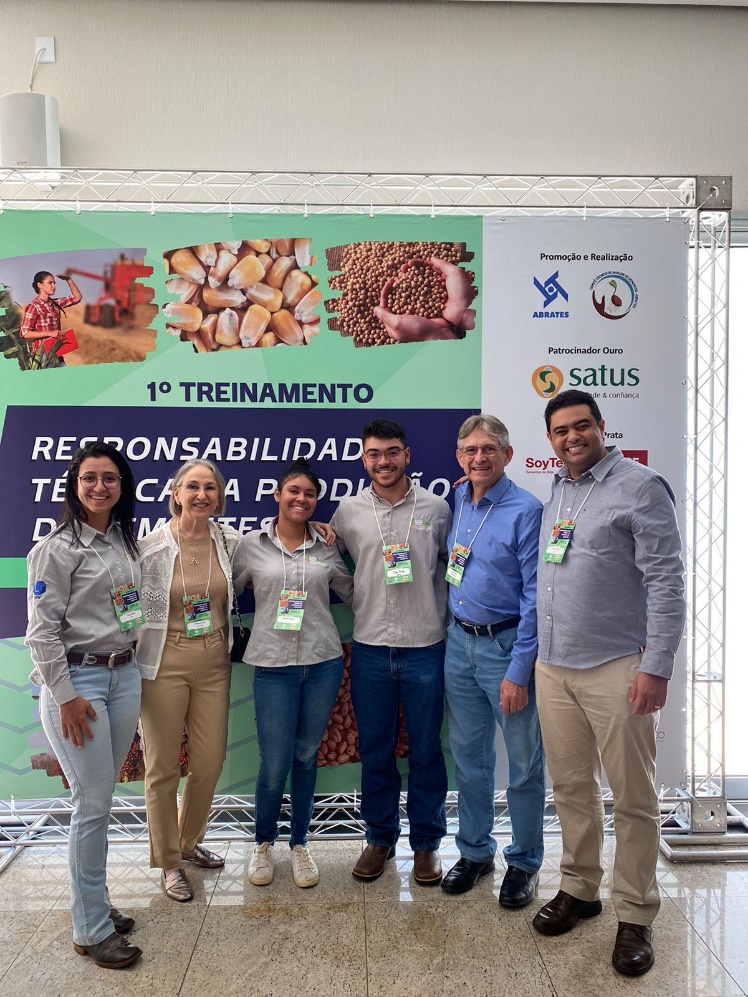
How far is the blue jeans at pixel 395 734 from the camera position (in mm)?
2988

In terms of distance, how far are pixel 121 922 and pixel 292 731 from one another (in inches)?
35.2

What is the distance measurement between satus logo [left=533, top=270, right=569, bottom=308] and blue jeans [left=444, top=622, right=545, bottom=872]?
1549 millimetres

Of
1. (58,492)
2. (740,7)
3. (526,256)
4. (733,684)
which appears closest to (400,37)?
(526,256)

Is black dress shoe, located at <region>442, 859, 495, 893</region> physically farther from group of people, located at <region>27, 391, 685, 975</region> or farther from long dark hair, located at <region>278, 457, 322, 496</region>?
long dark hair, located at <region>278, 457, 322, 496</region>

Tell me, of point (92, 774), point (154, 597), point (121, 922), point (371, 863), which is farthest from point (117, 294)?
point (371, 863)

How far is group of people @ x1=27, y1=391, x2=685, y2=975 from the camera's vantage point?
2477 millimetres

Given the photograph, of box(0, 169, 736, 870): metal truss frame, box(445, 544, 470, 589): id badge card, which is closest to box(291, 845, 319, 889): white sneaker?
box(0, 169, 736, 870): metal truss frame

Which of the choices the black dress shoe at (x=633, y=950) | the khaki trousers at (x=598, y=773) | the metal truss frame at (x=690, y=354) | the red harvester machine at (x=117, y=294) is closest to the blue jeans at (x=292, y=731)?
the metal truss frame at (x=690, y=354)

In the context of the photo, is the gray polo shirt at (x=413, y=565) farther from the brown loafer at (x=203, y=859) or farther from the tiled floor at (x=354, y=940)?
the brown loafer at (x=203, y=859)

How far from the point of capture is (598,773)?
276 cm

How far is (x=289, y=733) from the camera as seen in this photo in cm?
296

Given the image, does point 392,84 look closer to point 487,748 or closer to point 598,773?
point 487,748

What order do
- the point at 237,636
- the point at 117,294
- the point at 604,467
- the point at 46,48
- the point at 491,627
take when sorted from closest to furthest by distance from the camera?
the point at 604,467
the point at 491,627
the point at 237,636
the point at 117,294
the point at 46,48

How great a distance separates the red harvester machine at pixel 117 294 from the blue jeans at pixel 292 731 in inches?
66.2
